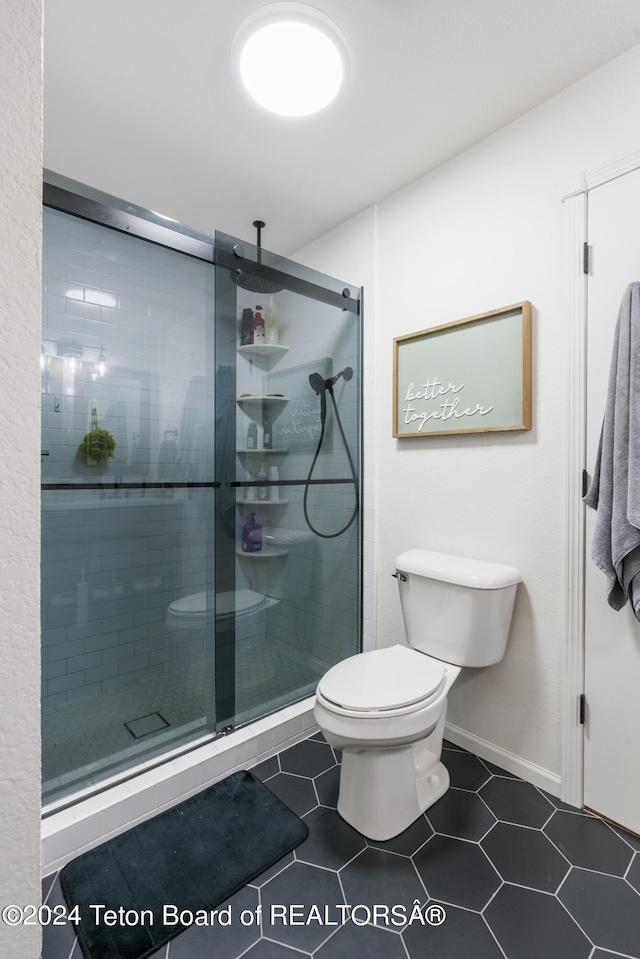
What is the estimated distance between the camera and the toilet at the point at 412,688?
1.38 m

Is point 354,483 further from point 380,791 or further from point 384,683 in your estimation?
point 380,791

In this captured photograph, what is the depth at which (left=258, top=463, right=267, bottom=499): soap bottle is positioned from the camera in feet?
6.42

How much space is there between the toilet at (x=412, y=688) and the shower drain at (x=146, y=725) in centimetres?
69

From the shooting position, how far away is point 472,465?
1846 millimetres

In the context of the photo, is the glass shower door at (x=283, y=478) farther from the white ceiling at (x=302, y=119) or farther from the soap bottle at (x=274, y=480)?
the white ceiling at (x=302, y=119)

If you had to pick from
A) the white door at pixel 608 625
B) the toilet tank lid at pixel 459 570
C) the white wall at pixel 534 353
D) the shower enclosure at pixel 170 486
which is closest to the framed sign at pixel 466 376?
the white wall at pixel 534 353

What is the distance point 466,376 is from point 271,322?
0.84 meters

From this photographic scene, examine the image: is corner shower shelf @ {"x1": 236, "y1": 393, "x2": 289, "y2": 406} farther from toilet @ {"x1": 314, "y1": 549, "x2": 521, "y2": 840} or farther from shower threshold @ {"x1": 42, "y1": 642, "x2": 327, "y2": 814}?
shower threshold @ {"x1": 42, "y1": 642, "x2": 327, "y2": 814}

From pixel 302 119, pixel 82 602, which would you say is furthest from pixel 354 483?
pixel 302 119

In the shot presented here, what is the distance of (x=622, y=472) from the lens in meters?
1.33

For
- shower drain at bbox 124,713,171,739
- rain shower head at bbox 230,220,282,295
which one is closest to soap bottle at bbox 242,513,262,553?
shower drain at bbox 124,713,171,739

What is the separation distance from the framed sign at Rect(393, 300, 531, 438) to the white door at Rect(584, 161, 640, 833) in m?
0.22

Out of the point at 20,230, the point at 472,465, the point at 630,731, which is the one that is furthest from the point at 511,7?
the point at 630,731

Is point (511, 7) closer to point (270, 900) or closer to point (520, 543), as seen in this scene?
point (520, 543)
